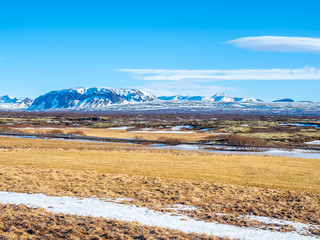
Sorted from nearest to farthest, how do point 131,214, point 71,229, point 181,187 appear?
1. point 71,229
2. point 131,214
3. point 181,187

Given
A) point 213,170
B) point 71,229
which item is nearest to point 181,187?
point 213,170

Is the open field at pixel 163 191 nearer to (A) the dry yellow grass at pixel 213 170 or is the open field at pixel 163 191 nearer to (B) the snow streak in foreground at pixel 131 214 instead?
(A) the dry yellow grass at pixel 213 170

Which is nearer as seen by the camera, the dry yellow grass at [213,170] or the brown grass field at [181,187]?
the brown grass field at [181,187]

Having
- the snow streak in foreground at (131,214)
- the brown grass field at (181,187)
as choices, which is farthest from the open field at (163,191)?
the snow streak in foreground at (131,214)

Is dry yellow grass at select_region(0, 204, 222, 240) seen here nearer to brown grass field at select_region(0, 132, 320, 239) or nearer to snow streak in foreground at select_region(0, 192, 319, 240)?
brown grass field at select_region(0, 132, 320, 239)

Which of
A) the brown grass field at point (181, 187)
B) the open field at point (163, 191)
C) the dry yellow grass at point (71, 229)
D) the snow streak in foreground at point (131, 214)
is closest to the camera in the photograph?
the dry yellow grass at point (71, 229)

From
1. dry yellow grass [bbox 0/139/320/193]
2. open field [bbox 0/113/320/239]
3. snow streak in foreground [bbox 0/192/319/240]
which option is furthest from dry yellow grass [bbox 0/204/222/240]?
dry yellow grass [bbox 0/139/320/193]

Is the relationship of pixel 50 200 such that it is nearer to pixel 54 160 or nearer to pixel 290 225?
pixel 290 225

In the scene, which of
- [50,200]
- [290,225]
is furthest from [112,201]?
[290,225]

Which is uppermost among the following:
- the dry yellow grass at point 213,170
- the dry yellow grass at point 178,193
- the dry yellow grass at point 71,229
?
the dry yellow grass at point 71,229

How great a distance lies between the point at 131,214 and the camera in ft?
41.6

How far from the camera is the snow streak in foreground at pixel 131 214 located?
1089 centimetres

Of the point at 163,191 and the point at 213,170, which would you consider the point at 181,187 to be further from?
the point at 213,170

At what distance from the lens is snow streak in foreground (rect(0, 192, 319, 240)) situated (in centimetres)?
1089
